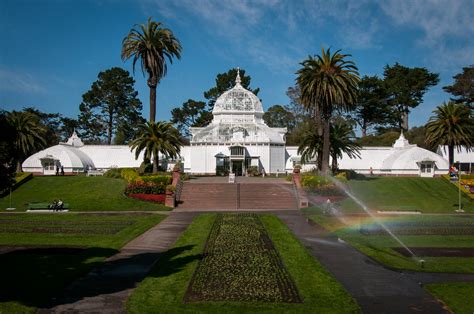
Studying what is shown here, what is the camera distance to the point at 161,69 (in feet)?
177

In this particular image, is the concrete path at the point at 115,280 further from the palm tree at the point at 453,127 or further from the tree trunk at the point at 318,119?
the palm tree at the point at 453,127

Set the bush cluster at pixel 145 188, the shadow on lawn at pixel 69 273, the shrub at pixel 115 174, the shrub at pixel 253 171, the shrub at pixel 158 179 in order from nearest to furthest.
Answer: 1. the shadow on lawn at pixel 69 273
2. the bush cluster at pixel 145 188
3. the shrub at pixel 158 179
4. the shrub at pixel 115 174
5. the shrub at pixel 253 171

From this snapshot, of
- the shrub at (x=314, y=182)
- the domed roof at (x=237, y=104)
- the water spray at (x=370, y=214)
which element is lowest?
the water spray at (x=370, y=214)

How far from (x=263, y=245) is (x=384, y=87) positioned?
8786cm

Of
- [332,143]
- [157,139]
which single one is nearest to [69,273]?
[157,139]

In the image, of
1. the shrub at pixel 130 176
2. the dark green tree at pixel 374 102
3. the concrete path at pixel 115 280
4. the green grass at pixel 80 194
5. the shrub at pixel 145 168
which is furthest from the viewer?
the dark green tree at pixel 374 102

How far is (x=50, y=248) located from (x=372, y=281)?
13.2 m

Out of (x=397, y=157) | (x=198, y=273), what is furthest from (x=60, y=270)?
(x=397, y=157)

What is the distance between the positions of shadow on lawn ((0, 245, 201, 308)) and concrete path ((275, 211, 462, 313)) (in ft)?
17.4

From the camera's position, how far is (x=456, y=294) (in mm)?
12680

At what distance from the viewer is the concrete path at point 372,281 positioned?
1180 cm

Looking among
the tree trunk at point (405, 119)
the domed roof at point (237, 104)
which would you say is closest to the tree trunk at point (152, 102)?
the domed roof at point (237, 104)

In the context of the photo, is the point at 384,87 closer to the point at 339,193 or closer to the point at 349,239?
the point at 339,193

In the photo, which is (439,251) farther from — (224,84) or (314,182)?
(224,84)
